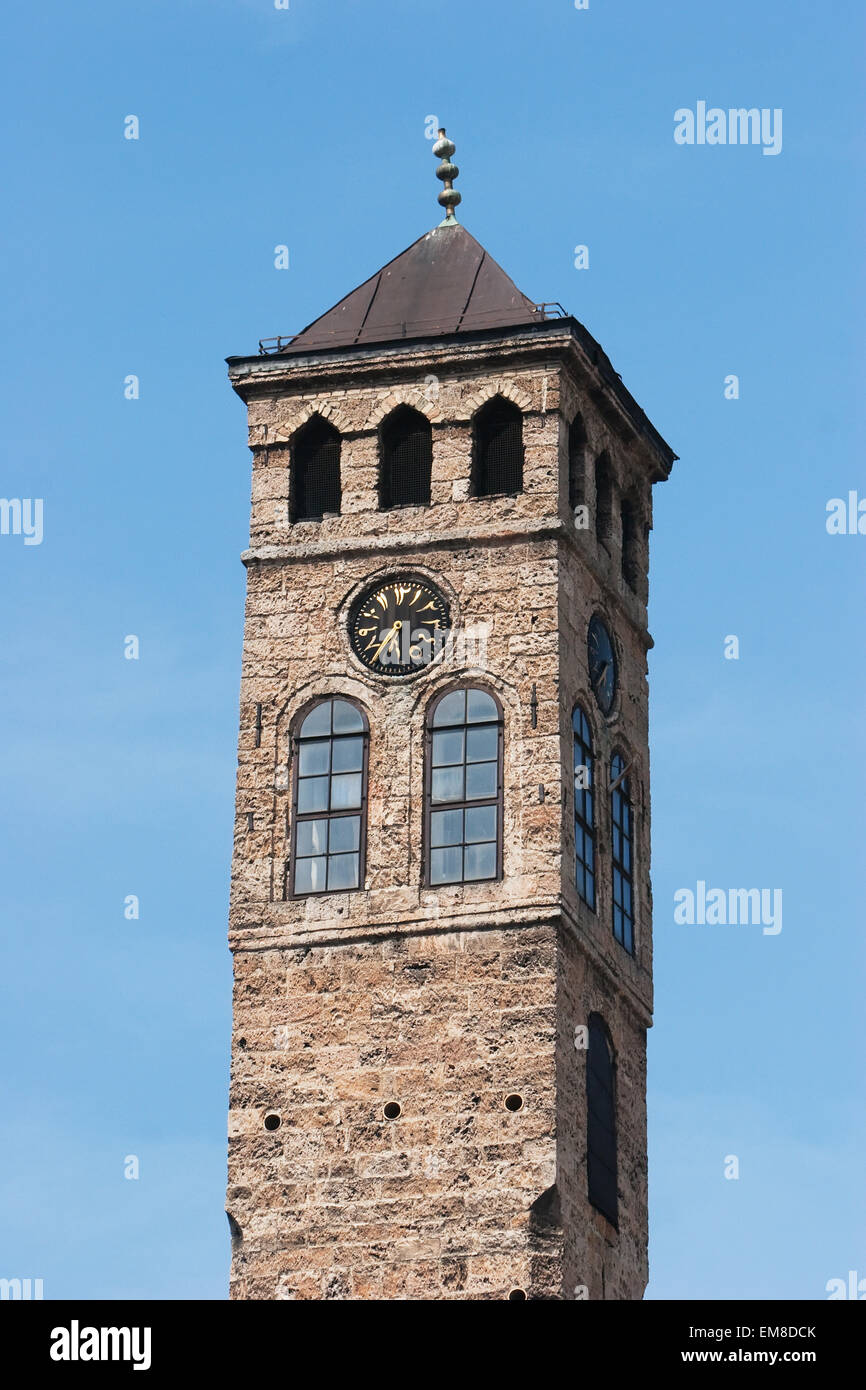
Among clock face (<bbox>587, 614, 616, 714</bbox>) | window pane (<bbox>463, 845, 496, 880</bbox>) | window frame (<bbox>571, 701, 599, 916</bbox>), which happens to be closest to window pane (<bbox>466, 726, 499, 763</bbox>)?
window frame (<bbox>571, 701, 599, 916</bbox>)

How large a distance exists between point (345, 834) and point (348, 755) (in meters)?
1.24

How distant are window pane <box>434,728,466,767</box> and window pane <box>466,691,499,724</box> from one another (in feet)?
0.92

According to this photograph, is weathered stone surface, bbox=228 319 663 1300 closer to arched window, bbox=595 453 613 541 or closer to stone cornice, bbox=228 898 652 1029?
stone cornice, bbox=228 898 652 1029

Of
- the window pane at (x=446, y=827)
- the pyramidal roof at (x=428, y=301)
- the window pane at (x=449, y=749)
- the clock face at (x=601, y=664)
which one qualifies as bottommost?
the window pane at (x=446, y=827)

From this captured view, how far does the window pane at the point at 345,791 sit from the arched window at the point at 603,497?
5974 mm

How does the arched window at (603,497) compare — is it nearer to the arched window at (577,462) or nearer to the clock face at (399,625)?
the arched window at (577,462)

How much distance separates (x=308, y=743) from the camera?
6091 centimetres

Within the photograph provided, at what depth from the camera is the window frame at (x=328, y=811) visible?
59.7 m

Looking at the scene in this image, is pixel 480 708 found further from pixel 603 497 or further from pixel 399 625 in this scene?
pixel 603 497

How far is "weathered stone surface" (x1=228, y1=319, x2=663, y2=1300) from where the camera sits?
5681 cm

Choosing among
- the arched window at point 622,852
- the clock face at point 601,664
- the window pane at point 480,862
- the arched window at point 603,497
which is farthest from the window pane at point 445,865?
the arched window at point 603,497
